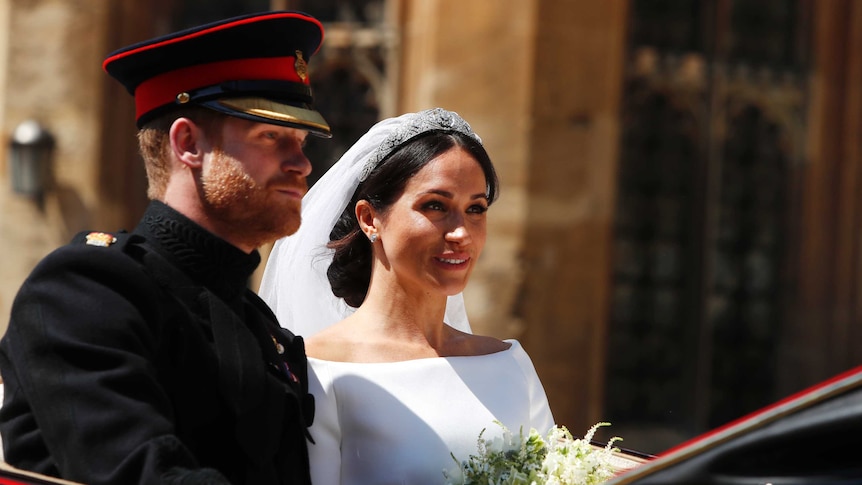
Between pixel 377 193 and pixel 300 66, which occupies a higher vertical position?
pixel 300 66

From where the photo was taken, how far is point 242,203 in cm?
241

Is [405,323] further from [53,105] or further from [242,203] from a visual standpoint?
[53,105]

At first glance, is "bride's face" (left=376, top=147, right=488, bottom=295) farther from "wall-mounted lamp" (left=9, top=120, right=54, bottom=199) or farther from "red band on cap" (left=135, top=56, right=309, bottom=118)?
"wall-mounted lamp" (left=9, top=120, right=54, bottom=199)

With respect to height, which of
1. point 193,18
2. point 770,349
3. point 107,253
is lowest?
point 770,349

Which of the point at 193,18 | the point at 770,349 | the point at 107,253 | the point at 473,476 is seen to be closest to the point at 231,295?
the point at 107,253

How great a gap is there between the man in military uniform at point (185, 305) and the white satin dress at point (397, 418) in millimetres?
231

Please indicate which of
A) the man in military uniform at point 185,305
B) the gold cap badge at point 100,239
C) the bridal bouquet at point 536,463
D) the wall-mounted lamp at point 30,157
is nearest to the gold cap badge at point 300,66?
the man in military uniform at point 185,305

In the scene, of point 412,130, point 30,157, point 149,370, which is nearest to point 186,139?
point 149,370

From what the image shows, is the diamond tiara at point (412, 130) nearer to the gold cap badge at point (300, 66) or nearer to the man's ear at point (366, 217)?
the man's ear at point (366, 217)

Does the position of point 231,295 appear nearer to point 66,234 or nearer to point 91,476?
point 91,476

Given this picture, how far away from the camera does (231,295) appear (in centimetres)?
251

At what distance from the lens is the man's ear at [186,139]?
95.6 inches

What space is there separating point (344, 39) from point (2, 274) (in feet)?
8.27

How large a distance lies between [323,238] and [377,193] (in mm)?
291
